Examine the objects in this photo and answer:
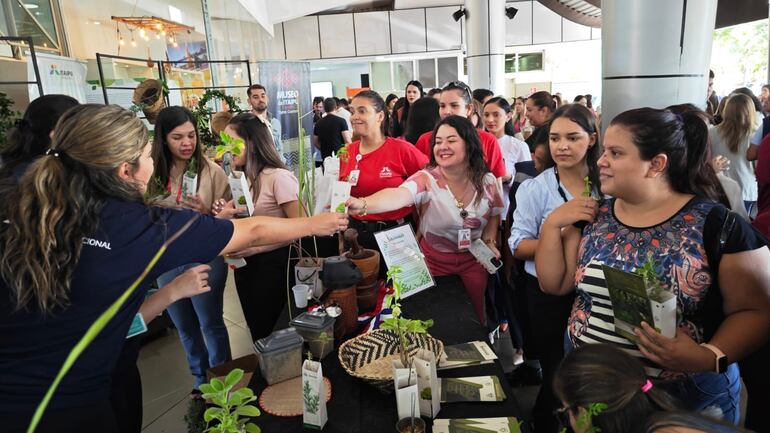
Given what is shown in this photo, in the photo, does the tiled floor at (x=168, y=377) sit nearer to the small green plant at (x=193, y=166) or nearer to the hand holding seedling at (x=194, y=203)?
the hand holding seedling at (x=194, y=203)

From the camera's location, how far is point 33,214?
1074 mm

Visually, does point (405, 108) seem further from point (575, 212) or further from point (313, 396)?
point (313, 396)

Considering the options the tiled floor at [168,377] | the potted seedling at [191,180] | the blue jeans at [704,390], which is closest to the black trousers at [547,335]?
the blue jeans at [704,390]

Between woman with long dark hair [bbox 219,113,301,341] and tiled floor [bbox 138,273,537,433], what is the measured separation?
0.71 metres

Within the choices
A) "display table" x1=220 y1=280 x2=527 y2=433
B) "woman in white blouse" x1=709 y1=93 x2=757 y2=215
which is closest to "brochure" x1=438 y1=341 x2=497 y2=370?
"display table" x1=220 y1=280 x2=527 y2=433

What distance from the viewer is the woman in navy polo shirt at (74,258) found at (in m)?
1.06

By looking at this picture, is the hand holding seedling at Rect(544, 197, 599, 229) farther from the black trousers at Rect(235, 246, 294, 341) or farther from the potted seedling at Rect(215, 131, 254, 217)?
the black trousers at Rect(235, 246, 294, 341)

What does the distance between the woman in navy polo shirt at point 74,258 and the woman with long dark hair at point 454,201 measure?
116 centimetres

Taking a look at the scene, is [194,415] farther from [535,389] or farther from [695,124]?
[695,124]

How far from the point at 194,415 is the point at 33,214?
4.75ft

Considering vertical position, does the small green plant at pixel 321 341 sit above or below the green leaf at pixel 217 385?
below

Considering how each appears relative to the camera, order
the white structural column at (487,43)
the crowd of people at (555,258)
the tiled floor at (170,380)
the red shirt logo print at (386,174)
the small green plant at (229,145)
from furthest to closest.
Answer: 1. the white structural column at (487,43)
2. the red shirt logo print at (386,174)
3. the tiled floor at (170,380)
4. the small green plant at (229,145)
5. the crowd of people at (555,258)

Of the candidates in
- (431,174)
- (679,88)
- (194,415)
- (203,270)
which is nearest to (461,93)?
(431,174)

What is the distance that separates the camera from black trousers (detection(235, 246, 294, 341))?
235 centimetres
